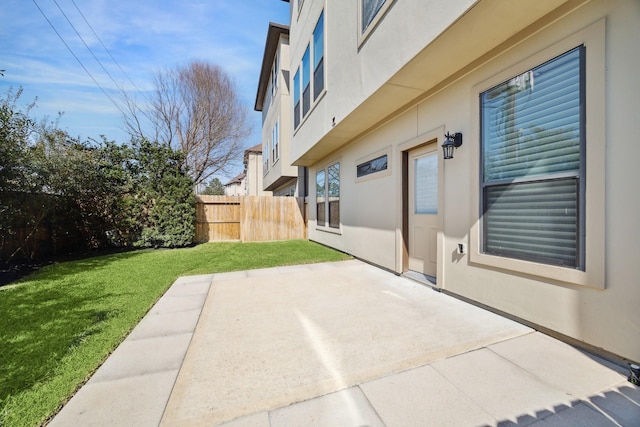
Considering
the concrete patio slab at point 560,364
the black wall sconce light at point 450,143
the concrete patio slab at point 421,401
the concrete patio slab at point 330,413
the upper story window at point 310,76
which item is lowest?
the concrete patio slab at point 330,413

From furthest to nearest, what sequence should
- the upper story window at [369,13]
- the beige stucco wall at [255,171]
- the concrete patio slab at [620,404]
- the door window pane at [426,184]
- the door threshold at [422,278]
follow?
the beige stucco wall at [255,171]
the door window pane at [426,184]
the door threshold at [422,278]
the upper story window at [369,13]
the concrete patio slab at [620,404]

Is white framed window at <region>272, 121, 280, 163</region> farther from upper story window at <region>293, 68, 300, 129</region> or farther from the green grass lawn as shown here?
the green grass lawn

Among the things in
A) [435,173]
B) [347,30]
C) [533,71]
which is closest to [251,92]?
[347,30]

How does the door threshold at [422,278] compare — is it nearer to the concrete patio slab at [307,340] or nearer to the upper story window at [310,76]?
the concrete patio slab at [307,340]

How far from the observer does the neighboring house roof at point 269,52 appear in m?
12.0

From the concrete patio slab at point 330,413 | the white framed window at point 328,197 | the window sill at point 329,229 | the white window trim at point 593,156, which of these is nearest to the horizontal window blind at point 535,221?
the white window trim at point 593,156

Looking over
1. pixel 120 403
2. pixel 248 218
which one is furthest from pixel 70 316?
pixel 248 218

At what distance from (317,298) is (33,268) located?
7.45 m

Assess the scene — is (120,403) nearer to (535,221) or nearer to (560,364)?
(560,364)

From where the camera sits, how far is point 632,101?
219 cm

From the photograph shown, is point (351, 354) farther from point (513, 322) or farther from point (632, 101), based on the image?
point (632, 101)

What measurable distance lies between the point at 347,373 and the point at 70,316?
146 inches

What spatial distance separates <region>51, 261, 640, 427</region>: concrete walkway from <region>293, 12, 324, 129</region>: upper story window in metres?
5.84

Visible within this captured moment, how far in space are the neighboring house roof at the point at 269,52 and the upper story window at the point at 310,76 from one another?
4.17 m
